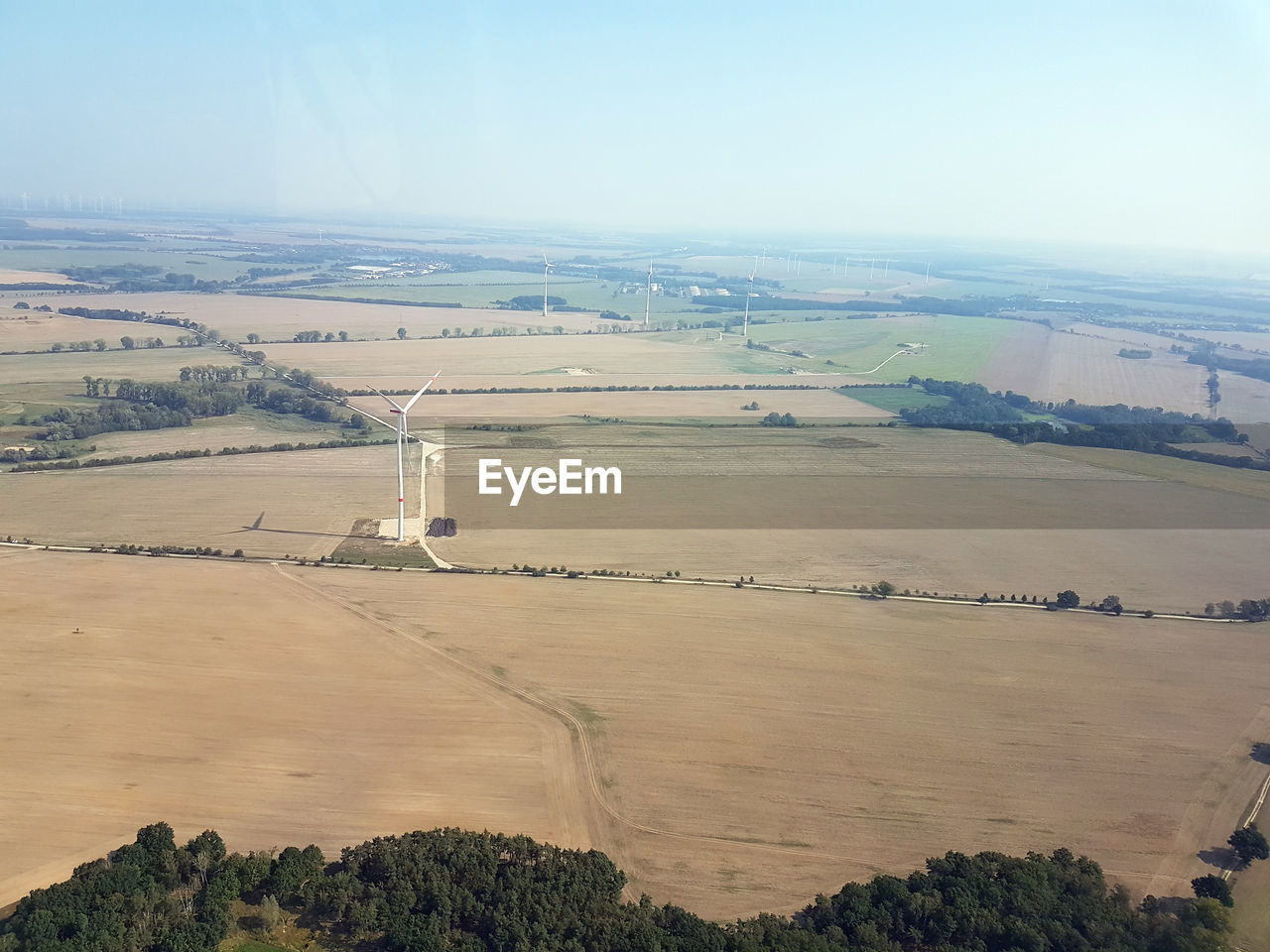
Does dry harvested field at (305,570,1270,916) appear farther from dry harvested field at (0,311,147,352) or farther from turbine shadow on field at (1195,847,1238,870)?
dry harvested field at (0,311,147,352)

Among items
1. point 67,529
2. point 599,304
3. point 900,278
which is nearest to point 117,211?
point 599,304

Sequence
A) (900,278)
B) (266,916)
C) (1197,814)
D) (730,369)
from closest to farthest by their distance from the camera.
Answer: (266,916)
(1197,814)
(730,369)
(900,278)

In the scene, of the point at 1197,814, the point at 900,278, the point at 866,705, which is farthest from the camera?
the point at 900,278

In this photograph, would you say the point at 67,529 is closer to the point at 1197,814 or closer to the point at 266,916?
the point at 266,916

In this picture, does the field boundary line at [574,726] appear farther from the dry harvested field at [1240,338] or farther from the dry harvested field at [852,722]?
the dry harvested field at [1240,338]

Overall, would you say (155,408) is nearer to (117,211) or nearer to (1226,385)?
(1226,385)

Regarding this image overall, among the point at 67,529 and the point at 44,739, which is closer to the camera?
the point at 44,739

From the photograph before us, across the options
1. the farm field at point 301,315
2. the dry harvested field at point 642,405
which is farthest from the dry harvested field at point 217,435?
the farm field at point 301,315

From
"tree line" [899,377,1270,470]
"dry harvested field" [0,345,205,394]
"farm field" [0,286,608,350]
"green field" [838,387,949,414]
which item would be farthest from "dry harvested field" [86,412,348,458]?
"tree line" [899,377,1270,470]
